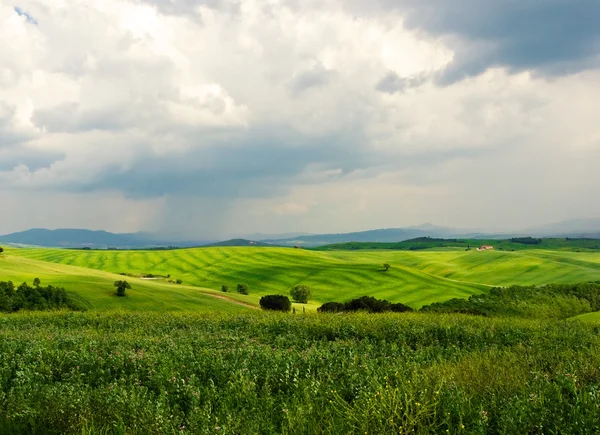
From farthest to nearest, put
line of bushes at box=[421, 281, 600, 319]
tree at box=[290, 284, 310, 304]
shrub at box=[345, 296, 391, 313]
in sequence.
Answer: tree at box=[290, 284, 310, 304] → line of bushes at box=[421, 281, 600, 319] → shrub at box=[345, 296, 391, 313]

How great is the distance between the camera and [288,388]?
849 centimetres

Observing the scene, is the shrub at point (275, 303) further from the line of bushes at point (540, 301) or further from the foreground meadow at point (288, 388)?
the foreground meadow at point (288, 388)

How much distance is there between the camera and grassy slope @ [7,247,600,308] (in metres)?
92.2

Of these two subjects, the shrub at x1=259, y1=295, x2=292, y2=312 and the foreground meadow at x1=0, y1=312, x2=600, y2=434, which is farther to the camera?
the shrub at x1=259, y1=295, x2=292, y2=312

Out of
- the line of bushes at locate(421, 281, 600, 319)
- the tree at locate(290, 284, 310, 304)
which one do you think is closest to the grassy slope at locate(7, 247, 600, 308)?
the tree at locate(290, 284, 310, 304)

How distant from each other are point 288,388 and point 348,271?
333ft

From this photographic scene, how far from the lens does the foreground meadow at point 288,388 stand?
6.30 meters

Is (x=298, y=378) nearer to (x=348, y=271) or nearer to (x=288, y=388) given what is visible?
(x=288, y=388)

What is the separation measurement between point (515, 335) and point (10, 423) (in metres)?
14.6

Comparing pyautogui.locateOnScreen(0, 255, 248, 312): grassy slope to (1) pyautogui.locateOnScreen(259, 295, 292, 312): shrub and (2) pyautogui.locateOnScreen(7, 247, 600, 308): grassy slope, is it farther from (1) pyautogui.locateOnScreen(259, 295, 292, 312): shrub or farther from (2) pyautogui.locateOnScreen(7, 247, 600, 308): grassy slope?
(2) pyautogui.locateOnScreen(7, 247, 600, 308): grassy slope

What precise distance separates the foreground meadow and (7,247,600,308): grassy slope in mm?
71865

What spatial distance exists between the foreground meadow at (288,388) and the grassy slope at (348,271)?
71.9 m

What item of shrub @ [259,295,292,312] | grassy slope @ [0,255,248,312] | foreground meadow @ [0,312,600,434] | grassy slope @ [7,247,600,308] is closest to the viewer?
foreground meadow @ [0,312,600,434]

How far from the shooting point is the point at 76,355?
37.1 feet
